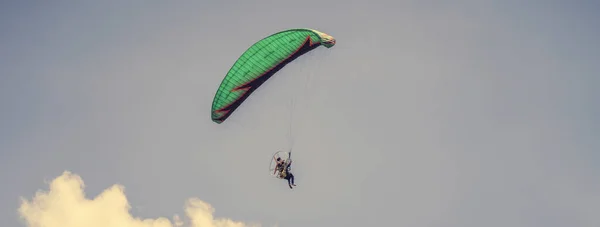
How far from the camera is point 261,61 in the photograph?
179 ft

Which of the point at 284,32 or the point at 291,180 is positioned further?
the point at 291,180

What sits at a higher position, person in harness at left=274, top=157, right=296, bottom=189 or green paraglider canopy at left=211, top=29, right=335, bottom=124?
green paraglider canopy at left=211, top=29, right=335, bottom=124

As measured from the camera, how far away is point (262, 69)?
54875 mm

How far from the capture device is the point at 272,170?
57.2 meters

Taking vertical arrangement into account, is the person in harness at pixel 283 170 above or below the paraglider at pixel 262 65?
below

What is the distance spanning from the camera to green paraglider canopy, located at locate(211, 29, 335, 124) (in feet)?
176

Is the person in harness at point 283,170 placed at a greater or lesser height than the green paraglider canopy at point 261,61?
lesser

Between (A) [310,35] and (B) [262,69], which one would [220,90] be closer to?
(B) [262,69]

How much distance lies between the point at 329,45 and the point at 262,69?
157 inches

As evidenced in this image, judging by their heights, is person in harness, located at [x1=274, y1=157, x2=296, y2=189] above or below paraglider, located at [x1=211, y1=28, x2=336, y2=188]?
below

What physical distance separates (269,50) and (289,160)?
6.72 metres

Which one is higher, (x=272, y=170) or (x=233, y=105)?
(x=233, y=105)

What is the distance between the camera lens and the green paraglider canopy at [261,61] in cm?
5375

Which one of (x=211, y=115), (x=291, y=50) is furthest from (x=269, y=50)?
(x=211, y=115)
